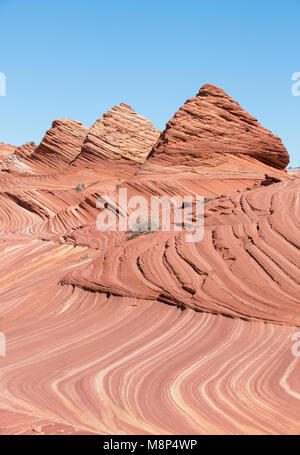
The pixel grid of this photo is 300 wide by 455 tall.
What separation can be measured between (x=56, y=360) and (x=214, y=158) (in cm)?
2186

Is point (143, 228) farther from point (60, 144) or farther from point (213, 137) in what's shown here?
point (60, 144)

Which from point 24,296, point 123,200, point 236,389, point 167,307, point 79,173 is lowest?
point 236,389

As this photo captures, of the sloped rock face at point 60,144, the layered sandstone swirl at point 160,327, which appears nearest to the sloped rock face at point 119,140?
the sloped rock face at point 60,144

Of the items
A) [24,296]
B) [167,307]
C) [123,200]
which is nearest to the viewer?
[167,307]

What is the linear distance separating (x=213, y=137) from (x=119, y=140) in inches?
537

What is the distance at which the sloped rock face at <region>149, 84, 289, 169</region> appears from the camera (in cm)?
2916

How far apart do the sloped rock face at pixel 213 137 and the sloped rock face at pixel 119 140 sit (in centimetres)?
950

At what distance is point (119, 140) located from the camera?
41.7m

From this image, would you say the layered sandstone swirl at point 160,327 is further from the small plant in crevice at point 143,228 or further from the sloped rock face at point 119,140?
the sloped rock face at point 119,140

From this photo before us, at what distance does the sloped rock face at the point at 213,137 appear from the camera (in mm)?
29156
